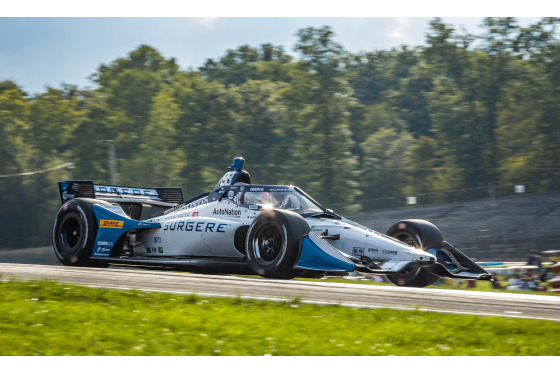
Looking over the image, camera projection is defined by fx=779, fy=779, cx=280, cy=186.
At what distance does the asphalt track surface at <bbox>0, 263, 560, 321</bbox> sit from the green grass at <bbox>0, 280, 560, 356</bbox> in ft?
1.88

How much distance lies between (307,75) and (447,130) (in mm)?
11698

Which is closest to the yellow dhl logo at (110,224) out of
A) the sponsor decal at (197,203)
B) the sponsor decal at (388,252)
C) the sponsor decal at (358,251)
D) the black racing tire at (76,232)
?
the black racing tire at (76,232)

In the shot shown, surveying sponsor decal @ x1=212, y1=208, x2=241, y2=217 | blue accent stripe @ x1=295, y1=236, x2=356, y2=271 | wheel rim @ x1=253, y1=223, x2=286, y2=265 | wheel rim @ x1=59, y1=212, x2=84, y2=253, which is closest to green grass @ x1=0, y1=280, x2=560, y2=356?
blue accent stripe @ x1=295, y1=236, x2=356, y2=271

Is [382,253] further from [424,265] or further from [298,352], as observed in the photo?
[298,352]

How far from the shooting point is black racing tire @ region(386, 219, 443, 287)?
41.5 feet

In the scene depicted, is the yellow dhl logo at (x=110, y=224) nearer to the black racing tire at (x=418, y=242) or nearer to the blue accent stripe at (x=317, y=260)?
the blue accent stripe at (x=317, y=260)

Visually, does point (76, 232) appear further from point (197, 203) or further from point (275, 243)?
point (275, 243)

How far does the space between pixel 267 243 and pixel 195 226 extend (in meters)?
1.85

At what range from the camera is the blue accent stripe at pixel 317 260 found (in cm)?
1088

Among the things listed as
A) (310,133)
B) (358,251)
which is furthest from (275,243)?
(310,133)

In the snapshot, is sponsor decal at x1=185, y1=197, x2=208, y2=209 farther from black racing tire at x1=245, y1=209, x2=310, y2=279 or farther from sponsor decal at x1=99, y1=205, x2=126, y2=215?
black racing tire at x1=245, y1=209, x2=310, y2=279

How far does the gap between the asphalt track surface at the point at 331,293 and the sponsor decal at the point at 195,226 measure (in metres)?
1.10

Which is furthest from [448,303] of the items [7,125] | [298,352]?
[7,125]

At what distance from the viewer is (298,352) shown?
629 cm
